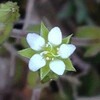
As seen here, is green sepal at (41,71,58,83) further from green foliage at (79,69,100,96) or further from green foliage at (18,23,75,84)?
green foliage at (79,69,100,96)

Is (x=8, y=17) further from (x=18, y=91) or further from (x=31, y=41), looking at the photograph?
(x=18, y=91)

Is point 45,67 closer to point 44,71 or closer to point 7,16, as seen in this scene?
point 44,71

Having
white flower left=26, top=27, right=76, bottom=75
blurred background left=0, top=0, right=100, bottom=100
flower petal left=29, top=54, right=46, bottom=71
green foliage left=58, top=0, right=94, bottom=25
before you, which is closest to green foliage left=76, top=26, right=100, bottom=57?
blurred background left=0, top=0, right=100, bottom=100

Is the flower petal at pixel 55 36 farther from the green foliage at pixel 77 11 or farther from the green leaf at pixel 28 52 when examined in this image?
the green foliage at pixel 77 11

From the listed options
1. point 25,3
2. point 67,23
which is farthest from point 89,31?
point 25,3

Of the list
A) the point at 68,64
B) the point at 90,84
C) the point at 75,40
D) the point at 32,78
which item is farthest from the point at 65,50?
the point at 90,84
